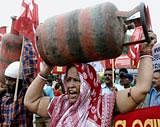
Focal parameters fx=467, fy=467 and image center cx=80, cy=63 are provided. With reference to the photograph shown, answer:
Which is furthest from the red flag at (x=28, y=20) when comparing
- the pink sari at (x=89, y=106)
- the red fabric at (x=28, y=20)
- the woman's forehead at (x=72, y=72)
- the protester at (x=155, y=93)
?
the pink sari at (x=89, y=106)

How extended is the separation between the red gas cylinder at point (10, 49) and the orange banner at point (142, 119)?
148 cm

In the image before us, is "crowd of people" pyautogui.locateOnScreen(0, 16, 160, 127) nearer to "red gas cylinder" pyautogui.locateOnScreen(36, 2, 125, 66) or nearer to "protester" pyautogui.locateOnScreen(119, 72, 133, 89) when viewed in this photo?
"red gas cylinder" pyautogui.locateOnScreen(36, 2, 125, 66)

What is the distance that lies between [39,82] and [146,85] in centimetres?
97

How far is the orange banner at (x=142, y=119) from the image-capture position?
4.69 metres

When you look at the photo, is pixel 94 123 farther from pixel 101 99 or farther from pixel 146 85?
pixel 146 85

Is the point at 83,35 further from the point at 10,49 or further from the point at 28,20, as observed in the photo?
the point at 28,20

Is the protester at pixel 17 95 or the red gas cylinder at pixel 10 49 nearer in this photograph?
the protester at pixel 17 95

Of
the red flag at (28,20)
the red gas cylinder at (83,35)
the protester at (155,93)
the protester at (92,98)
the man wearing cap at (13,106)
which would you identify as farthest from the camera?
the protester at (155,93)

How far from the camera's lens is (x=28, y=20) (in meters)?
5.91

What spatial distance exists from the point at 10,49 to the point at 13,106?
3.13 feet

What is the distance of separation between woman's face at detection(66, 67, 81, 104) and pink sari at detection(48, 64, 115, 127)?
40 mm

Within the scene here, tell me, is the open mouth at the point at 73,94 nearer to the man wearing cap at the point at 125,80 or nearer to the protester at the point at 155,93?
the protester at the point at 155,93

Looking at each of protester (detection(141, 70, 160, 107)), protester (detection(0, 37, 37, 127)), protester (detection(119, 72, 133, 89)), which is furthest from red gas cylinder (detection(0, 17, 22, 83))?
protester (detection(119, 72, 133, 89))

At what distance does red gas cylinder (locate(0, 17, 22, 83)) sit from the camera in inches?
217
